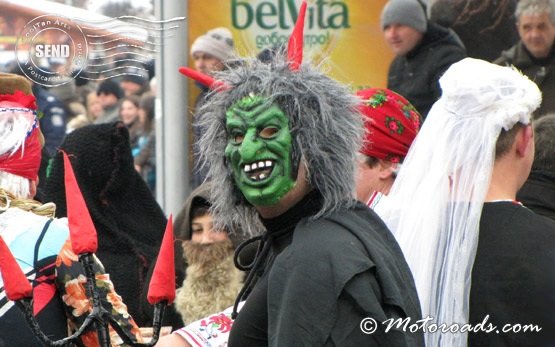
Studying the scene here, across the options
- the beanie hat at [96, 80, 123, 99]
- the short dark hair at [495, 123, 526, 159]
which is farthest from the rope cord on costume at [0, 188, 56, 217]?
the beanie hat at [96, 80, 123, 99]

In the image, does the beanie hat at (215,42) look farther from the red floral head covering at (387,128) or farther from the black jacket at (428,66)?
the red floral head covering at (387,128)

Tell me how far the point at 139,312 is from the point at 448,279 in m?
1.97

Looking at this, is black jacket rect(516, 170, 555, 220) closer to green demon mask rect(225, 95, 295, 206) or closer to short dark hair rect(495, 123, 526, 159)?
short dark hair rect(495, 123, 526, 159)

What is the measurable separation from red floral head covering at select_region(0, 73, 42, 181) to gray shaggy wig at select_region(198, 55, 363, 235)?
42.8 inches

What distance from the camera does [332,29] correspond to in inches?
236

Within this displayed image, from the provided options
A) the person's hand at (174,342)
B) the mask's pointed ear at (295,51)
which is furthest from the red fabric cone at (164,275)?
the mask's pointed ear at (295,51)

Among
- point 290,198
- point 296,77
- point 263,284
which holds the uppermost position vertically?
point 296,77

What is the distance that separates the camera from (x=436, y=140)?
343 centimetres

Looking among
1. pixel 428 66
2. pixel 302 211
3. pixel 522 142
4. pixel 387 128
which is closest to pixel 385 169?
pixel 387 128

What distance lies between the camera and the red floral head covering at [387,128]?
4.05 metres

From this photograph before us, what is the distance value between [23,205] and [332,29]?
265cm

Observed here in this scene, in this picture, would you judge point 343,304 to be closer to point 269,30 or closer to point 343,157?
point 343,157

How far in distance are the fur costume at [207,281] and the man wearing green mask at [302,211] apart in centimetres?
220

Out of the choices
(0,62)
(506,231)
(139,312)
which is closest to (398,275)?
(506,231)
